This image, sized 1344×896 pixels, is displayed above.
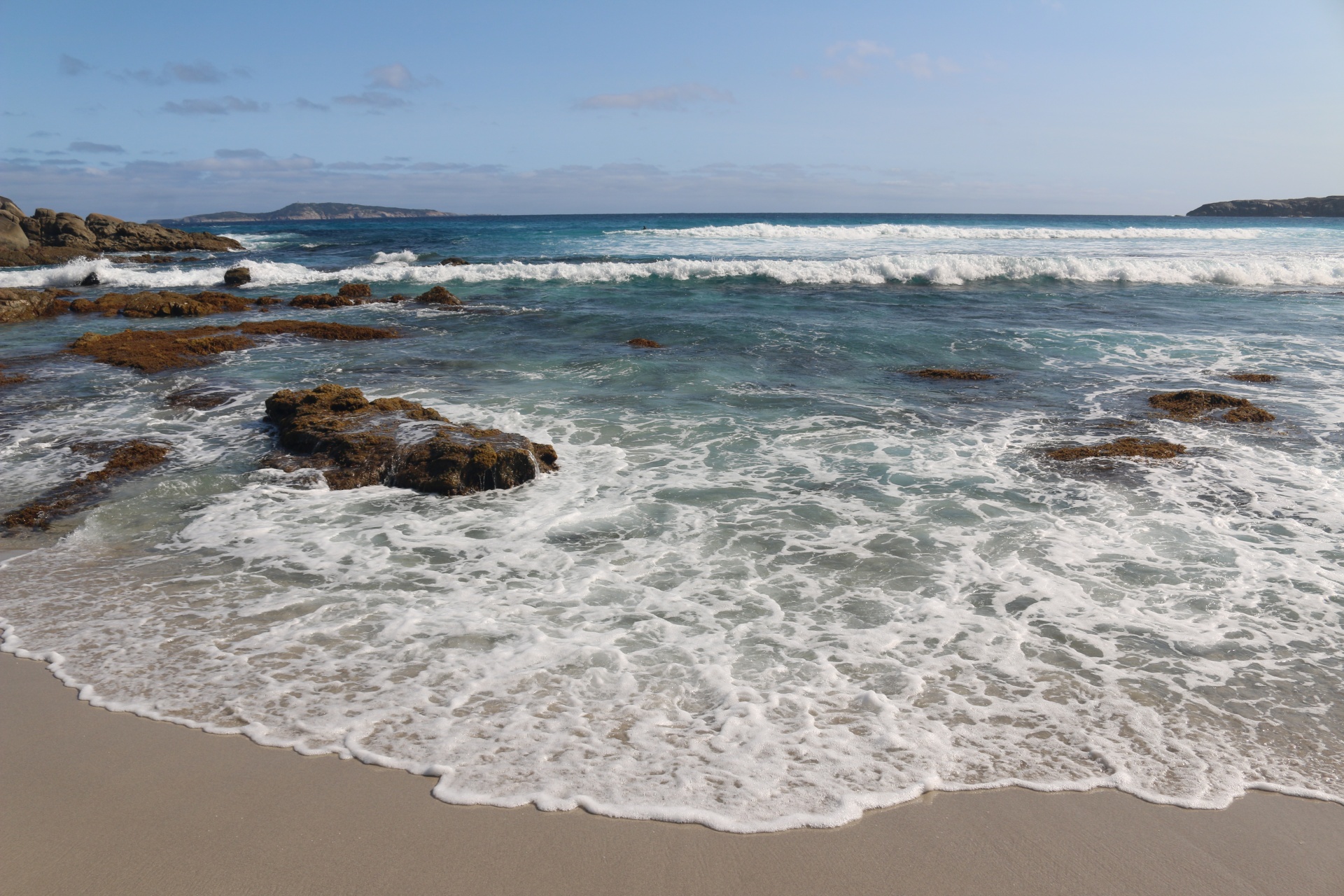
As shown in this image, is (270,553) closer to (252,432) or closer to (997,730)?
(252,432)

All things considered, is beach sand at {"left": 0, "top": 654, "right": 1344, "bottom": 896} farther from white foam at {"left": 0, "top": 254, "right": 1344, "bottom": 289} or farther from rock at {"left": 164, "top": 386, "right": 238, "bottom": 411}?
white foam at {"left": 0, "top": 254, "right": 1344, "bottom": 289}

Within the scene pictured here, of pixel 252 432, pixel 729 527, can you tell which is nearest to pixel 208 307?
pixel 252 432

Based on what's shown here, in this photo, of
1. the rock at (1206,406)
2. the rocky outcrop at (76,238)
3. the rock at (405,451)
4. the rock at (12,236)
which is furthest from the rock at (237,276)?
the rock at (1206,406)

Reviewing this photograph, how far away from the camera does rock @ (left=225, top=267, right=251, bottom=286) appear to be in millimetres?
23469

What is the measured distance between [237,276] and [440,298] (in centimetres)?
882

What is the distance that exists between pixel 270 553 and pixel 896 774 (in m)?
4.41

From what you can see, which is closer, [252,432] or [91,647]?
[91,647]

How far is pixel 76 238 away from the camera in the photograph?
1489 inches

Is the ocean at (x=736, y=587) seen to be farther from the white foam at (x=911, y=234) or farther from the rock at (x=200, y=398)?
the white foam at (x=911, y=234)

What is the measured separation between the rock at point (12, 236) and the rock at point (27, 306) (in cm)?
1978

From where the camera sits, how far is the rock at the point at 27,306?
54.7ft

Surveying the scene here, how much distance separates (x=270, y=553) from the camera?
17.6ft

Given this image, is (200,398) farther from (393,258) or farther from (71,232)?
(71,232)

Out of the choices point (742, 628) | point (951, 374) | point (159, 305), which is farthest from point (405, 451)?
point (159, 305)
